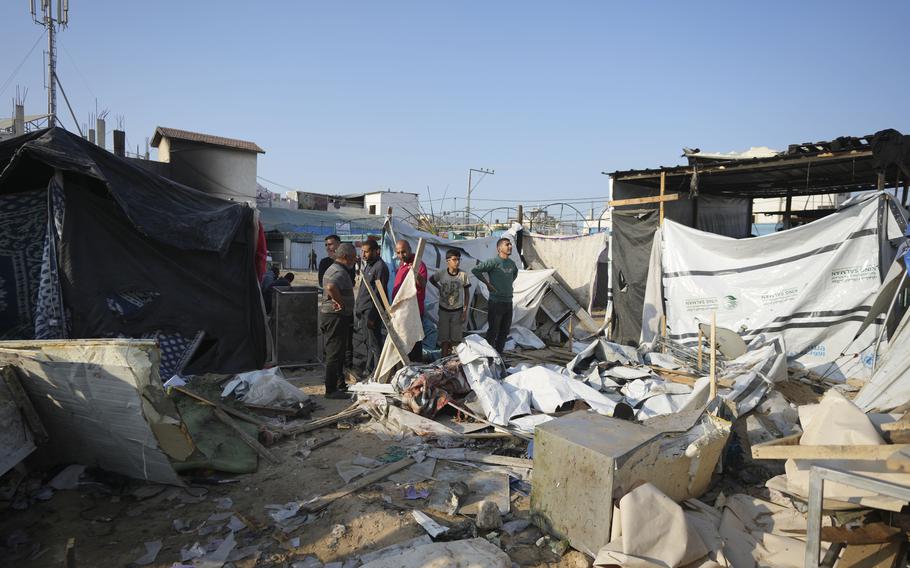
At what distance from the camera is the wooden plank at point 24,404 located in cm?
323

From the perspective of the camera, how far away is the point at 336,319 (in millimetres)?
5926

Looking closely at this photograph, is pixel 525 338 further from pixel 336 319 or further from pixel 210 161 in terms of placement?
pixel 210 161

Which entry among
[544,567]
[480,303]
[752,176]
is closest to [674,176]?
[752,176]

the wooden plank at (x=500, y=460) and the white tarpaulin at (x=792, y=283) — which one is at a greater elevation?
the white tarpaulin at (x=792, y=283)

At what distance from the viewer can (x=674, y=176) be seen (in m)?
9.11

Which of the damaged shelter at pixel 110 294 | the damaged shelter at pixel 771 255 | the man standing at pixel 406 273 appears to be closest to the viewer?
the damaged shelter at pixel 110 294

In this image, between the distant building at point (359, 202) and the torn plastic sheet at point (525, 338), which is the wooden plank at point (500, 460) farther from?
the distant building at point (359, 202)

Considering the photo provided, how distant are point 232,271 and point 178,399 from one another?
2.67m

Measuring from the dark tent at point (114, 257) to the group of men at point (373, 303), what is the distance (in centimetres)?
145

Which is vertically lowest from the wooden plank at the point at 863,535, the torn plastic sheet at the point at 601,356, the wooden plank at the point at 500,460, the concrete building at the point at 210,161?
the wooden plank at the point at 500,460

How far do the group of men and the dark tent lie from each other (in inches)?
56.9

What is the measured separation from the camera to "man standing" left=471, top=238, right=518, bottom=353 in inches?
279

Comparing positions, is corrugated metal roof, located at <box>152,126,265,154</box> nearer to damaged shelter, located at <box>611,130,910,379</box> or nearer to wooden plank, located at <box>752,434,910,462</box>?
damaged shelter, located at <box>611,130,910,379</box>

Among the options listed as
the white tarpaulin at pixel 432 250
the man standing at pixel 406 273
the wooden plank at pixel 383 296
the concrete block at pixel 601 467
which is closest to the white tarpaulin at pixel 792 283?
the white tarpaulin at pixel 432 250
